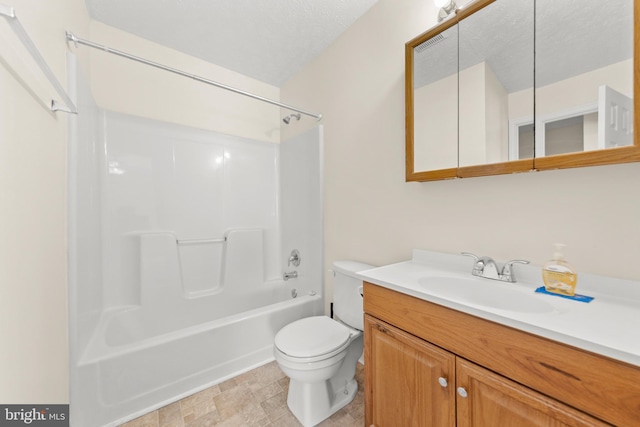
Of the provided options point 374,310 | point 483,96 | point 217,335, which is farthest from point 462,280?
point 217,335

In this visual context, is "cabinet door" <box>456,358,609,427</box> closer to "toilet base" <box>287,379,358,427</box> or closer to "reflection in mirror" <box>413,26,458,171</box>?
"toilet base" <box>287,379,358,427</box>

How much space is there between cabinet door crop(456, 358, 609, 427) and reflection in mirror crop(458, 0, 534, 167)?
2.62ft

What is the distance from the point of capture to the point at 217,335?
1545 millimetres

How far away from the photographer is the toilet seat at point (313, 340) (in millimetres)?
1198

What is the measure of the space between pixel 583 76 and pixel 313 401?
1810mm

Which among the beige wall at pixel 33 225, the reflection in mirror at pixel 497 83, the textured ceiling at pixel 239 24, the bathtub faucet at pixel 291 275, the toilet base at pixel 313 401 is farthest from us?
the bathtub faucet at pixel 291 275

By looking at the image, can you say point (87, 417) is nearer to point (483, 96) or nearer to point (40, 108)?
point (40, 108)

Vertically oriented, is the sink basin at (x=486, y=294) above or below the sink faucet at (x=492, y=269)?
below

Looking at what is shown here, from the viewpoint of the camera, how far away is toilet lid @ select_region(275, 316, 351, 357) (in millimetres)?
1215

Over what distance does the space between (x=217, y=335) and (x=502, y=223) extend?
67.5 inches

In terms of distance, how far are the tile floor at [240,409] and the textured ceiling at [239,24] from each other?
245cm

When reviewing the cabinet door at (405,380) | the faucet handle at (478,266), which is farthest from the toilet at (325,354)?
the faucet handle at (478,266)

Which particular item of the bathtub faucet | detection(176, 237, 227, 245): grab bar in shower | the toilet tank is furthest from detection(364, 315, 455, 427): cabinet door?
detection(176, 237, 227, 245): grab bar in shower

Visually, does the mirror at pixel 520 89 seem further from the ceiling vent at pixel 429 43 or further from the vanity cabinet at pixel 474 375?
the vanity cabinet at pixel 474 375
